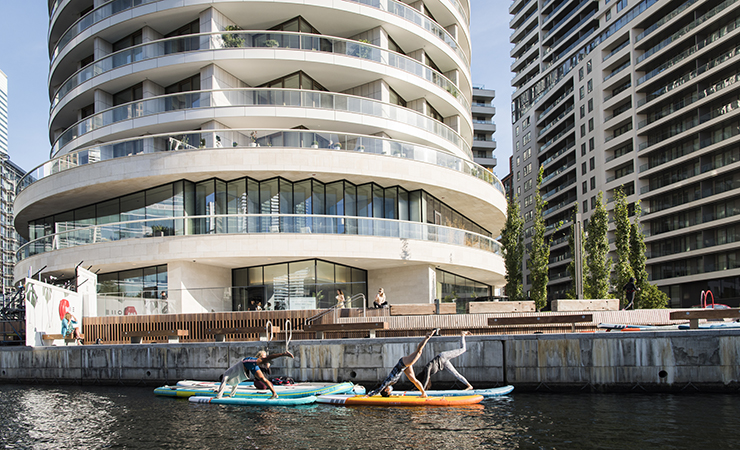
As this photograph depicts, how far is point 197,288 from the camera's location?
26844 mm

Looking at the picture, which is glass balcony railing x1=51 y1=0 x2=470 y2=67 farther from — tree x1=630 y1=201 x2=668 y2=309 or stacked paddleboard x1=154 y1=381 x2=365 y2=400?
stacked paddleboard x1=154 y1=381 x2=365 y2=400

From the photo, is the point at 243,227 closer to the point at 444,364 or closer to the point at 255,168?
the point at 255,168

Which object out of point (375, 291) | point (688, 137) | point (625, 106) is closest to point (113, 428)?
point (375, 291)

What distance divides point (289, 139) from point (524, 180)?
72003 millimetres

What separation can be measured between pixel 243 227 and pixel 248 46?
9.51 meters

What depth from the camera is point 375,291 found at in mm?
33562

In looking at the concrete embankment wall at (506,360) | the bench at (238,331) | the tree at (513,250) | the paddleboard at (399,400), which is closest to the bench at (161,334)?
the concrete embankment wall at (506,360)

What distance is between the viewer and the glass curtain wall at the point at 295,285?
1060 inches

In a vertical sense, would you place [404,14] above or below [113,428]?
above

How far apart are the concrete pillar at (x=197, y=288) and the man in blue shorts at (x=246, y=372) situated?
8.85 metres

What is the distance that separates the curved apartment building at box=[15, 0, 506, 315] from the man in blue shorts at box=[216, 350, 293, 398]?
897 cm

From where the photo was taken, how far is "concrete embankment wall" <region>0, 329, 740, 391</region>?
16016 millimetres

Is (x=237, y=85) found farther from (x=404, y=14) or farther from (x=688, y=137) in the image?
(x=688, y=137)

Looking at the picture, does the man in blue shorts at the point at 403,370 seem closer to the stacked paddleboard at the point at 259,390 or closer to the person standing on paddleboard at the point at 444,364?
the person standing on paddleboard at the point at 444,364
